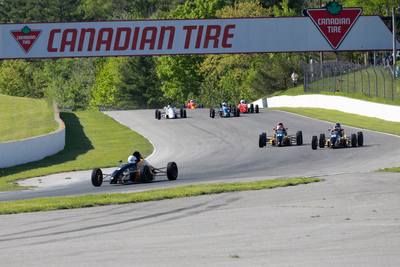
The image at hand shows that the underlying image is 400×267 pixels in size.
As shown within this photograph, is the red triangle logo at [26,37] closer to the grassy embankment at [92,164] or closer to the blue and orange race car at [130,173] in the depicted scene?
the grassy embankment at [92,164]

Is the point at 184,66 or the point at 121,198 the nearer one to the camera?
the point at 121,198

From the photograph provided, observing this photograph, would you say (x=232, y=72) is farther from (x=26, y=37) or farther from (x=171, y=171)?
(x=171, y=171)

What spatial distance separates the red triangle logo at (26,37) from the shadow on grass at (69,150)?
524 centimetres

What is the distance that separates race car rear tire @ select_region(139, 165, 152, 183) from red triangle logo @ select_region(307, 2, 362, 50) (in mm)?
12088

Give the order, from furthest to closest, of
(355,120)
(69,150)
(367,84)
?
(367,84)
(355,120)
(69,150)

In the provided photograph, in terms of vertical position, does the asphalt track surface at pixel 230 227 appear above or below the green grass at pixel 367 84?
below

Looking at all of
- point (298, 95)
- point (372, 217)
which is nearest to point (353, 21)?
point (372, 217)

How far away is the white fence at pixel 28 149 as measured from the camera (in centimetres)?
2005

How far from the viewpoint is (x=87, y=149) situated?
26750 millimetres

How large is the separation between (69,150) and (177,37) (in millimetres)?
8715

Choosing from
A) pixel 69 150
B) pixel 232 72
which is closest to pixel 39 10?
pixel 232 72

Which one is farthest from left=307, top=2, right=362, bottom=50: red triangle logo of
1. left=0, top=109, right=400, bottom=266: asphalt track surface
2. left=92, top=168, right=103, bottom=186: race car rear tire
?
left=92, top=168, right=103, bottom=186: race car rear tire

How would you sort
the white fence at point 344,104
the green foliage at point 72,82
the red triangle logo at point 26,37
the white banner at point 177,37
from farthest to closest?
the green foliage at point 72,82
the white fence at point 344,104
the white banner at point 177,37
the red triangle logo at point 26,37

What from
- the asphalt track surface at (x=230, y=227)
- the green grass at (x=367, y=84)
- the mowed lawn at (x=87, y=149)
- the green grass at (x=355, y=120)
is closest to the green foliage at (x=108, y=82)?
the mowed lawn at (x=87, y=149)
